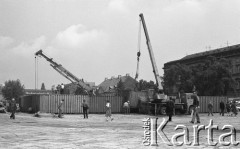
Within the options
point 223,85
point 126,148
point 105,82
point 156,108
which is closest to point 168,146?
point 126,148

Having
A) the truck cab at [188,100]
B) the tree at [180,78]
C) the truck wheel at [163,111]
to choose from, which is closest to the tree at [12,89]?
the tree at [180,78]

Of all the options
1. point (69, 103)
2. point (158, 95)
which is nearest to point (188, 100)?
point (158, 95)

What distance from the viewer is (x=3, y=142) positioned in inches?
401

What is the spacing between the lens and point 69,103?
37.1m

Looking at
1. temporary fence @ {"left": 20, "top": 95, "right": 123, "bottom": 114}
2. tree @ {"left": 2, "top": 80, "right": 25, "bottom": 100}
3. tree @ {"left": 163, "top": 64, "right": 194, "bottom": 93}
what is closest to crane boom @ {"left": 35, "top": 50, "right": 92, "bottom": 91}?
temporary fence @ {"left": 20, "top": 95, "right": 123, "bottom": 114}

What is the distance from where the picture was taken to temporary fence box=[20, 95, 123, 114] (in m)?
36.5

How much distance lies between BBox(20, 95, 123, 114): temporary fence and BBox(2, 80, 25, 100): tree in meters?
66.0

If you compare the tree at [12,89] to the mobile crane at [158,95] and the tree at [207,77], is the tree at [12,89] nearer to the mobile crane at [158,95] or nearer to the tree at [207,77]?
the tree at [207,77]

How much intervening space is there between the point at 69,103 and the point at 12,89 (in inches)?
2821

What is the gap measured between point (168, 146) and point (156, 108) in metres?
26.0

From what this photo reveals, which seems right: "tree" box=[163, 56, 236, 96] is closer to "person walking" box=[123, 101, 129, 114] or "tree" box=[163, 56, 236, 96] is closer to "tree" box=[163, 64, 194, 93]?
"tree" box=[163, 64, 194, 93]

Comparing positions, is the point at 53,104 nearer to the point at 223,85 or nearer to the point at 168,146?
the point at 168,146

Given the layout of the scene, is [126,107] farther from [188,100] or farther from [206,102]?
[206,102]

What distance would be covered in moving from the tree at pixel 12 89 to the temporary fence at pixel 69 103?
216 ft
